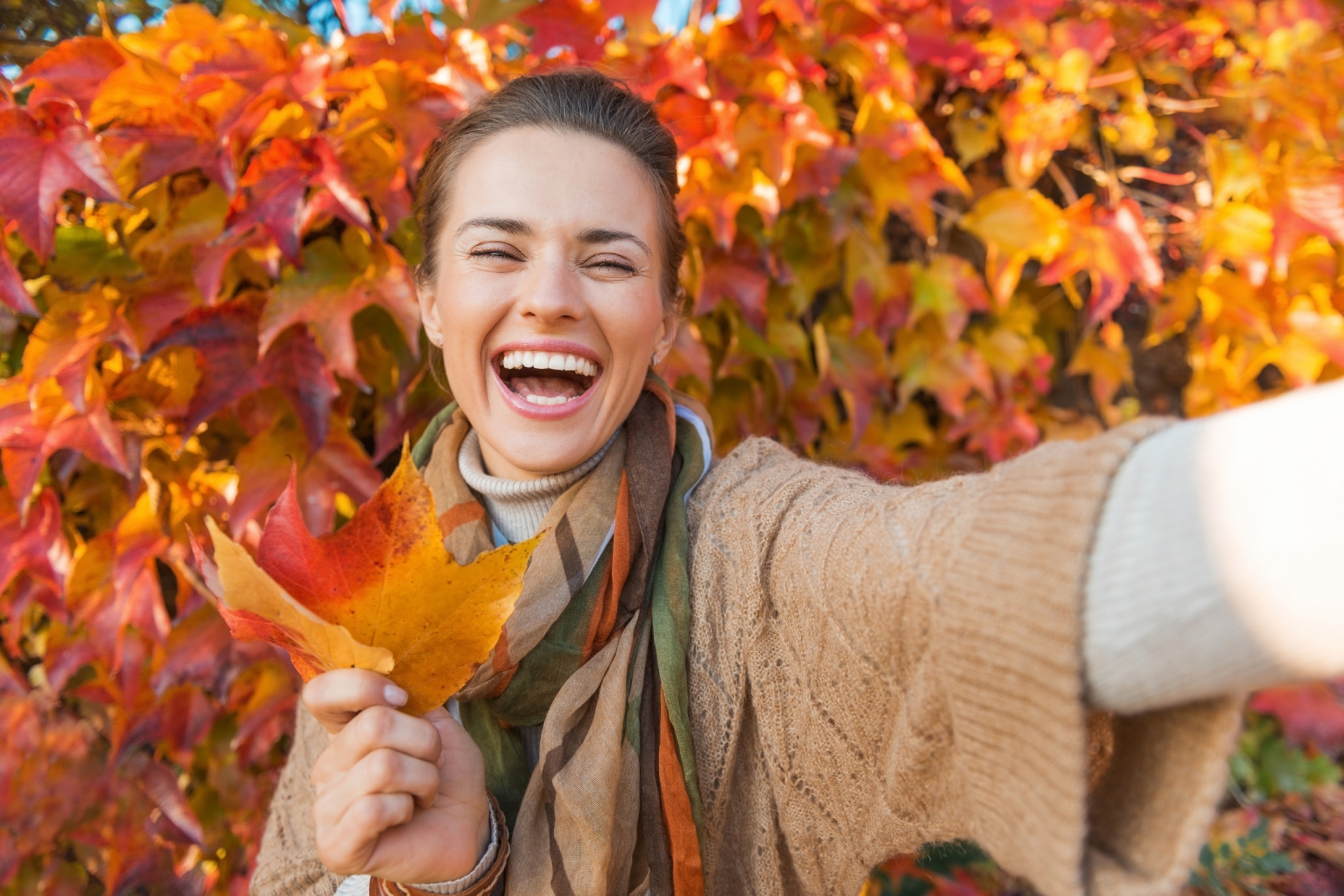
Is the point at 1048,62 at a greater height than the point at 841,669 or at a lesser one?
greater

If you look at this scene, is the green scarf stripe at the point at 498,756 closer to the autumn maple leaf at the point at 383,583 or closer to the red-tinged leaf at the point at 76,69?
the autumn maple leaf at the point at 383,583

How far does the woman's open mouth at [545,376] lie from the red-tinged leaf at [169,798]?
1.07 metres

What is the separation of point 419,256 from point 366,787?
0.96 meters

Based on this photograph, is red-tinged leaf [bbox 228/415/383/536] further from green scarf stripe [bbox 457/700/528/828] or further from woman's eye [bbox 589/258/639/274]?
woman's eye [bbox 589/258/639/274]

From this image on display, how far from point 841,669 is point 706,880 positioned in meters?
0.48

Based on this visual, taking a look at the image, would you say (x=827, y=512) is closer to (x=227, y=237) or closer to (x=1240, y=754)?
(x=227, y=237)

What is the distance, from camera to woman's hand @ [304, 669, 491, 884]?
674 mm

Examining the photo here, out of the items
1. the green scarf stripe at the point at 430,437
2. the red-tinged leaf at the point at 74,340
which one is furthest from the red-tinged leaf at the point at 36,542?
the green scarf stripe at the point at 430,437

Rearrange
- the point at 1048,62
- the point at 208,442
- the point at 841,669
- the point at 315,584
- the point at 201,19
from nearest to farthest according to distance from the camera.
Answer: the point at 315,584 < the point at 841,669 < the point at 201,19 < the point at 208,442 < the point at 1048,62

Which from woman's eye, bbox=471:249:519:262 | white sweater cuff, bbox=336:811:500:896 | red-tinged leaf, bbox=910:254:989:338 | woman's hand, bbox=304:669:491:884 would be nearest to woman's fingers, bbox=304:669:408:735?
woman's hand, bbox=304:669:491:884

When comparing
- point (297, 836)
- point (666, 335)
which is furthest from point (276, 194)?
point (297, 836)

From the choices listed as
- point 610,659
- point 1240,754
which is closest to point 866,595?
point 610,659

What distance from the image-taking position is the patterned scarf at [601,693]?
3.05ft

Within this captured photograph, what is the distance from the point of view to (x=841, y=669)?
79cm
